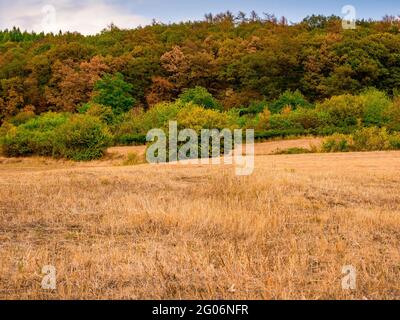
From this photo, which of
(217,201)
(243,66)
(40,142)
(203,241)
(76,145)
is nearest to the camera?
(203,241)

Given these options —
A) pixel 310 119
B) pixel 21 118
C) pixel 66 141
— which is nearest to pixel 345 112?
pixel 310 119

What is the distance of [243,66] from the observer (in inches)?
3401

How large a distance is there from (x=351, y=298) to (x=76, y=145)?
4938 cm

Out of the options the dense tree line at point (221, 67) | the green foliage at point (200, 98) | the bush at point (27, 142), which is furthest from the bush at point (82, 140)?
the dense tree line at point (221, 67)

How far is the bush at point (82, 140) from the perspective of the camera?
52.4 meters

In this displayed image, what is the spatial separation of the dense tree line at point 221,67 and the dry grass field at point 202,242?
6758cm

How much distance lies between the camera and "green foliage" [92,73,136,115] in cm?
8244

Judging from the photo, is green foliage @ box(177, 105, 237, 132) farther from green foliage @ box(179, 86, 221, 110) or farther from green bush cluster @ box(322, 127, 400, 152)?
green foliage @ box(179, 86, 221, 110)

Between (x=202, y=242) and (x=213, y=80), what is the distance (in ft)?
272

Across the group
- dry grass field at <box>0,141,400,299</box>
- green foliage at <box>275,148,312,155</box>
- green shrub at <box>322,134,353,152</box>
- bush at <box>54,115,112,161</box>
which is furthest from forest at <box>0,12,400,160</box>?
dry grass field at <box>0,141,400,299</box>

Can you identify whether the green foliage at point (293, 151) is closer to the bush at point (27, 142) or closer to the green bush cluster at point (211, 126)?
the green bush cluster at point (211, 126)

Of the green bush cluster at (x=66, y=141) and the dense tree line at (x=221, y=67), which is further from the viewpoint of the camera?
the dense tree line at (x=221, y=67)
